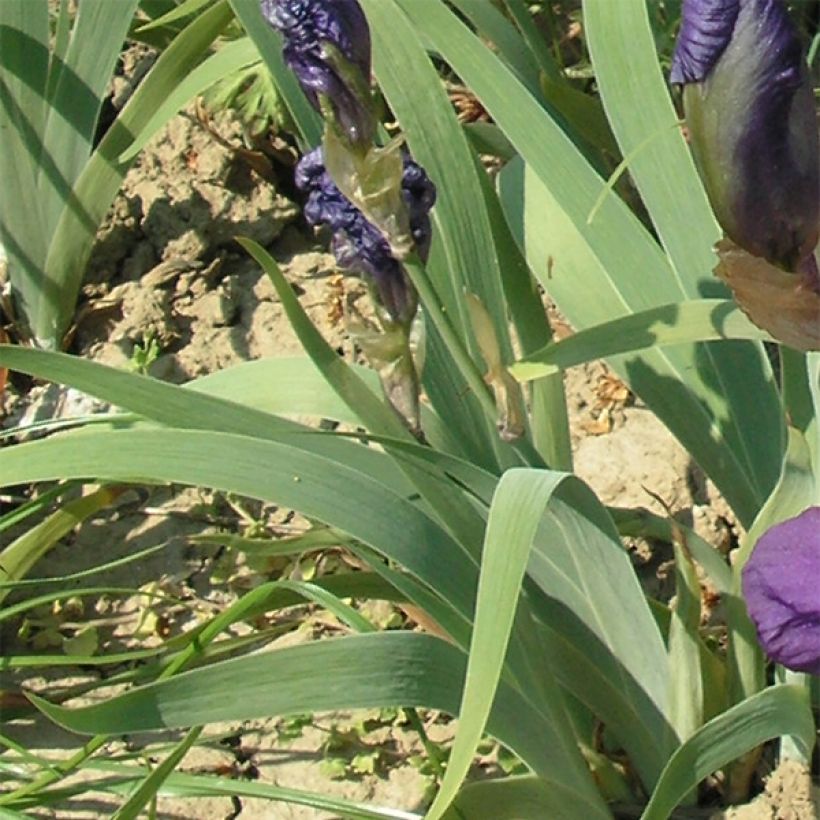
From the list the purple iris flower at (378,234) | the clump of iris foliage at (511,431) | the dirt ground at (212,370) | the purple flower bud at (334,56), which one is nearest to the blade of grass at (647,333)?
the clump of iris foliage at (511,431)

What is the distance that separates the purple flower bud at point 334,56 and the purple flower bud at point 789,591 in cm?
34

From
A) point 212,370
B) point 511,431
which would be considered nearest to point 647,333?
point 511,431

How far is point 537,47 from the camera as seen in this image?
146cm

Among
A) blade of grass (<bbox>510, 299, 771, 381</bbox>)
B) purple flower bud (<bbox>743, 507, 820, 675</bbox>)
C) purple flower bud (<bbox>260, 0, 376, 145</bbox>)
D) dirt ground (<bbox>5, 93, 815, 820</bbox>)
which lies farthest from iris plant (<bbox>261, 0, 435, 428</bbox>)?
dirt ground (<bbox>5, 93, 815, 820</bbox>)

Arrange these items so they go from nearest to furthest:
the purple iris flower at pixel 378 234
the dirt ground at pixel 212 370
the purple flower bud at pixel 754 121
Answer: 1. the purple flower bud at pixel 754 121
2. the purple iris flower at pixel 378 234
3. the dirt ground at pixel 212 370

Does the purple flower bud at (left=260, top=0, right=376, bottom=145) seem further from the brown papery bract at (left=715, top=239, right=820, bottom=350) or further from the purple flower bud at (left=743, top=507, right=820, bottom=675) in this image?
the purple flower bud at (left=743, top=507, right=820, bottom=675)

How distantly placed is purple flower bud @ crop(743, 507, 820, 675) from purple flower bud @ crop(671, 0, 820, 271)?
0.16 m

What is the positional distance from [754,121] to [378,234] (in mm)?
229

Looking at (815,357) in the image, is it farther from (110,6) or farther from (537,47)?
(110,6)

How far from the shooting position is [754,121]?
2.27ft

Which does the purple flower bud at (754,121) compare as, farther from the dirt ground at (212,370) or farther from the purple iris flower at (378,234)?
the dirt ground at (212,370)

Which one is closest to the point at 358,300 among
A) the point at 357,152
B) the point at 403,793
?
the point at 403,793

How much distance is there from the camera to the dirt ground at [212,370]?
4.16 feet

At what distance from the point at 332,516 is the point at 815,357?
39 cm
